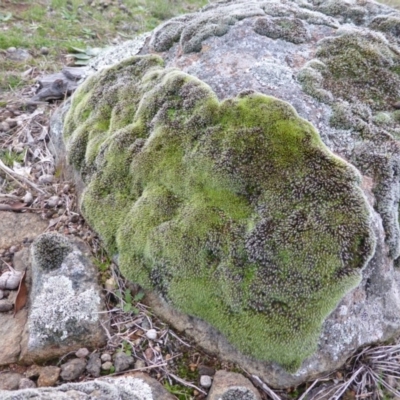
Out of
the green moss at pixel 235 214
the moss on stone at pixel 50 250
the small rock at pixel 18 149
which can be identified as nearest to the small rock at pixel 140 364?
the green moss at pixel 235 214

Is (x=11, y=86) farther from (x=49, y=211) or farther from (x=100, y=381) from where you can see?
(x=100, y=381)

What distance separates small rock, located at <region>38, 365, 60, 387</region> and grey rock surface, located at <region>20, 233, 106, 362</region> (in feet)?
0.38

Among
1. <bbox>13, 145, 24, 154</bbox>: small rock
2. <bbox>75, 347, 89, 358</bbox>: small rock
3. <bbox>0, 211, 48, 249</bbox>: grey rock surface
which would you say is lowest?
<bbox>75, 347, 89, 358</bbox>: small rock

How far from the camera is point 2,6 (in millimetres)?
8664

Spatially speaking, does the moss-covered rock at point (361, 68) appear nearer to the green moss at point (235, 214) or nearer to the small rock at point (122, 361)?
the green moss at point (235, 214)

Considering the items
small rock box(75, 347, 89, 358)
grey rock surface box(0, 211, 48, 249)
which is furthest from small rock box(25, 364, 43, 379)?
grey rock surface box(0, 211, 48, 249)

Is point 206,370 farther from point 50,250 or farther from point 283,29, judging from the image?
point 283,29

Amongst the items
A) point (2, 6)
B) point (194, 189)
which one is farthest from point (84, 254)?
point (2, 6)

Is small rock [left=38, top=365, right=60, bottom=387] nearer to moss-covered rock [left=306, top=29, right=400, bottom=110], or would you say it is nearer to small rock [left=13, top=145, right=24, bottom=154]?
small rock [left=13, top=145, right=24, bottom=154]

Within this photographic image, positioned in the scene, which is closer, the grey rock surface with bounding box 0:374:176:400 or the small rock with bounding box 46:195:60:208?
the grey rock surface with bounding box 0:374:176:400

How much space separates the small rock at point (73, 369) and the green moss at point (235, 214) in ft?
2.26

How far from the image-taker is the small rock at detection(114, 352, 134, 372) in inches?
111

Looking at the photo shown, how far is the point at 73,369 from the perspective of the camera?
2.79 m

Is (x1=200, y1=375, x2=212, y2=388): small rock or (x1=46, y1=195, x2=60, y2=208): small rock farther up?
(x1=46, y1=195, x2=60, y2=208): small rock
